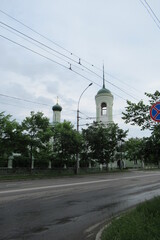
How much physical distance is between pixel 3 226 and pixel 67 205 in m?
3.08

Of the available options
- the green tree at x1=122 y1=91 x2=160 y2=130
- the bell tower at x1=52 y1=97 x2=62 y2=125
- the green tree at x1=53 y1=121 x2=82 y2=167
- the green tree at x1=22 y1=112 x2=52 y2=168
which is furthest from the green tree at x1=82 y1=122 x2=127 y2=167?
the green tree at x1=122 y1=91 x2=160 y2=130

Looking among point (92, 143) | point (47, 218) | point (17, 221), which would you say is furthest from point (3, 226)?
point (92, 143)

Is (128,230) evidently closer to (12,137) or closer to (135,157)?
(135,157)

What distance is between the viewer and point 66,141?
2728cm

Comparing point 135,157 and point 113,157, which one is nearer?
point 135,157

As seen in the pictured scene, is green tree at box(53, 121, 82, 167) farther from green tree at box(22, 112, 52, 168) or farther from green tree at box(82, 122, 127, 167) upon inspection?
green tree at box(82, 122, 127, 167)

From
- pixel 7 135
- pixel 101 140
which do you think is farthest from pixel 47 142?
pixel 101 140

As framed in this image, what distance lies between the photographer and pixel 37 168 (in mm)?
28797

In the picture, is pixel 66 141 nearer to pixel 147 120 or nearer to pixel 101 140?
pixel 101 140

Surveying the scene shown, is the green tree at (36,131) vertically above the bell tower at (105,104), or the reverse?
the bell tower at (105,104)

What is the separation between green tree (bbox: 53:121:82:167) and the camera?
89.9 feet

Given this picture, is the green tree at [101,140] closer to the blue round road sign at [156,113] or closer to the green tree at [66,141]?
the green tree at [66,141]

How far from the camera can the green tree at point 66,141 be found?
27.4m

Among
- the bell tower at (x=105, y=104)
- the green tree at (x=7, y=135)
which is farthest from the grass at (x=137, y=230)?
the bell tower at (x=105, y=104)
